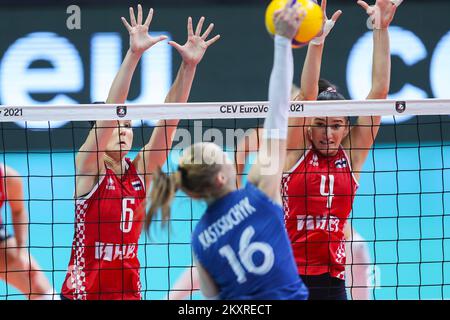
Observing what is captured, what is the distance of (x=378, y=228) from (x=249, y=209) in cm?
642

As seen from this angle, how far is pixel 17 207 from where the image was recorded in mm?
5777

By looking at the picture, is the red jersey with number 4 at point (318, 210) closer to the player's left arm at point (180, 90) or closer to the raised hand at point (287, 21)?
the player's left arm at point (180, 90)

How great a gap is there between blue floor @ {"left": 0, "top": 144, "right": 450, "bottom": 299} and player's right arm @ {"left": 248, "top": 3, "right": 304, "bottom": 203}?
3886 mm

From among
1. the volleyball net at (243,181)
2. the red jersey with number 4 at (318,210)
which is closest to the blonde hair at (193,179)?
the volleyball net at (243,181)

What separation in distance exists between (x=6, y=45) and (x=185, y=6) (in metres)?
2.42

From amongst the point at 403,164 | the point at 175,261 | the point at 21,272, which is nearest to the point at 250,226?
the point at 21,272

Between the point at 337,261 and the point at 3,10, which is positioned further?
the point at 3,10

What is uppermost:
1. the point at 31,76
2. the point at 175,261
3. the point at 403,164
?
the point at 31,76

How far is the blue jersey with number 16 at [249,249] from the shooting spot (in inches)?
134

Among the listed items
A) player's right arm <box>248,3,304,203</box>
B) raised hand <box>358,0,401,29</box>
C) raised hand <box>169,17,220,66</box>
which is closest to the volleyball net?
raised hand <box>169,17,220,66</box>

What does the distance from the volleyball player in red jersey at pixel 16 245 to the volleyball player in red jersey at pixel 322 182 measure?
1818 mm

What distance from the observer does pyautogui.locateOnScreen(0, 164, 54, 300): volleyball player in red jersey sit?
18.7 ft

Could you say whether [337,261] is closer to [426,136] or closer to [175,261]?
[175,261]

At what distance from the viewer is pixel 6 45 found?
35.8ft
